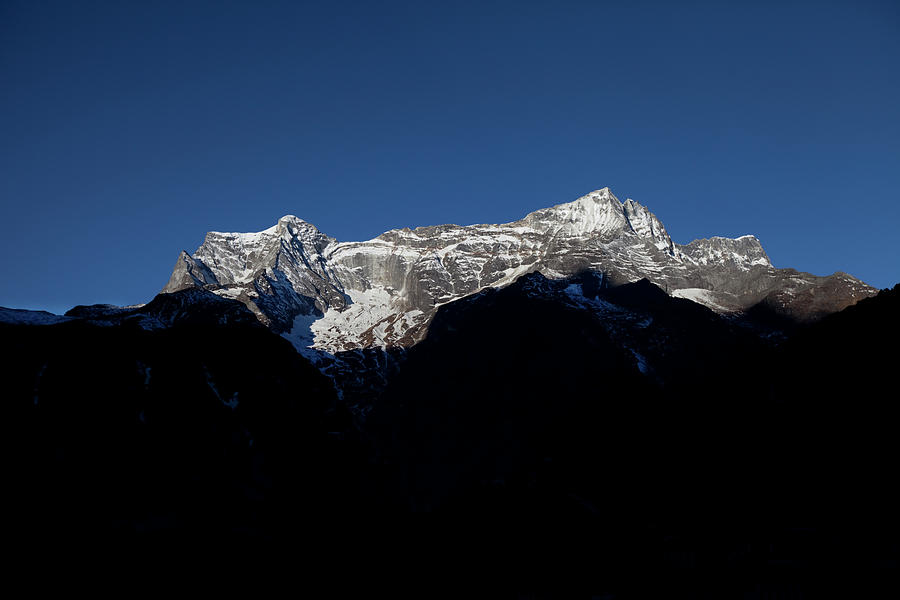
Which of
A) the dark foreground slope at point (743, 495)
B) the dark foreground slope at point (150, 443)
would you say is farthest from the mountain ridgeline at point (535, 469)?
the dark foreground slope at point (150, 443)

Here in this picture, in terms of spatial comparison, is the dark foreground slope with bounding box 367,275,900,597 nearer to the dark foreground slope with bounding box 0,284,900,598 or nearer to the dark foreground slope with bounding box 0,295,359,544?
the dark foreground slope with bounding box 0,284,900,598

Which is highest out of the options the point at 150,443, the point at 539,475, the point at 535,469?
the point at 535,469

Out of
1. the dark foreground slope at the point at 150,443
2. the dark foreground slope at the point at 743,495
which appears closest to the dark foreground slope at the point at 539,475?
the dark foreground slope at the point at 743,495

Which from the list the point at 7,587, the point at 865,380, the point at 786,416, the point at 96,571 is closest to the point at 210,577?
the point at 96,571

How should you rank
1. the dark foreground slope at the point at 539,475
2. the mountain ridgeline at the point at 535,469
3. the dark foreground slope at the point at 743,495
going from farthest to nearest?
the mountain ridgeline at the point at 535,469, the dark foreground slope at the point at 539,475, the dark foreground slope at the point at 743,495

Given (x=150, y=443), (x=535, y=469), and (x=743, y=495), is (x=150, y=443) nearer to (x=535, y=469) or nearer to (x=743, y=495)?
(x=535, y=469)

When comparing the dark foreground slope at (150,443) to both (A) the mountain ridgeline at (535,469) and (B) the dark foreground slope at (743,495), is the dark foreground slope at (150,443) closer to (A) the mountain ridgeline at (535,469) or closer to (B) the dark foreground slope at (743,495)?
(A) the mountain ridgeline at (535,469)

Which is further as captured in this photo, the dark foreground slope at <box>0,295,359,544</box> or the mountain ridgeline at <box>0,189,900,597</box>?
the dark foreground slope at <box>0,295,359,544</box>

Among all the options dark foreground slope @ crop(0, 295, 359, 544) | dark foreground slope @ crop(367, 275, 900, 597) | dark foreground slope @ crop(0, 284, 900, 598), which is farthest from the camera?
dark foreground slope @ crop(0, 295, 359, 544)

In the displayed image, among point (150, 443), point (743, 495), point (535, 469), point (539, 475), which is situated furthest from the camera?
point (150, 443)

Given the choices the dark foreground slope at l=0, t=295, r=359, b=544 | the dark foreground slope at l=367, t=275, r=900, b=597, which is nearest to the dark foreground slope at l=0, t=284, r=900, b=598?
the dark foreground slope at l=367, t=275, r=900, b=597

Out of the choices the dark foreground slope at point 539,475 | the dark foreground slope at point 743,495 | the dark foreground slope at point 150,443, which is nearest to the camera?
the dark foreground slope at point 743,495

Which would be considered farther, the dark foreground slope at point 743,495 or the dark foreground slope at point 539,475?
the dark foreground slope at point 539,475

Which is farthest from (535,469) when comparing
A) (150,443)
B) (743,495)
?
(150,443)
